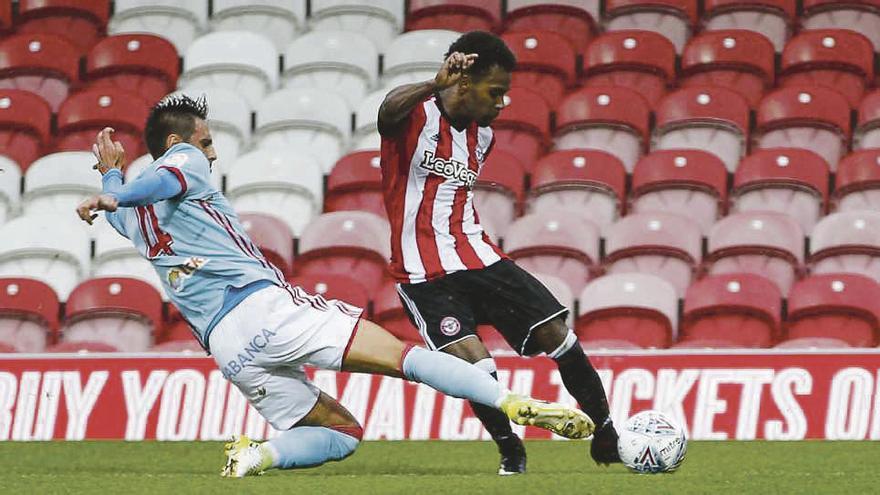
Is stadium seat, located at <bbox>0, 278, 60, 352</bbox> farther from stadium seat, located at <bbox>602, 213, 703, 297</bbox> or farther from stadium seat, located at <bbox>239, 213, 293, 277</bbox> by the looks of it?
stadium seat, located at <bbox>602, 213, 703, 297</bbox>

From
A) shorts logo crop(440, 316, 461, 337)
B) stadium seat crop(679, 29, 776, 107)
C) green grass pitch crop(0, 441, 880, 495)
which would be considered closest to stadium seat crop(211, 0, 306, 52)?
stadium seat crop(679, 29, 776, 107)

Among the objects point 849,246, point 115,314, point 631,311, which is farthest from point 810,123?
point 115,314

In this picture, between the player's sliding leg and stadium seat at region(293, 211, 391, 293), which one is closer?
the player's sliding leg

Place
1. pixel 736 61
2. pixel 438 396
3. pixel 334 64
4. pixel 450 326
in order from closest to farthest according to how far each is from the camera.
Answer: pixel 450 326
pixel 438 396
pixel 736 61
pixel 334 64

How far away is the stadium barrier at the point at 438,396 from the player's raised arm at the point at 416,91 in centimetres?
333

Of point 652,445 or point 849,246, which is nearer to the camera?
point 652,445

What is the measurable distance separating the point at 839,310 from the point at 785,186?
4.52ft

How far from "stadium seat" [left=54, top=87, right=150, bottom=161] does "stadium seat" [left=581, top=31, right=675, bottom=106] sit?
3.53 meters

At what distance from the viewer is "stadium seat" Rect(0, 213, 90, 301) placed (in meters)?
11.4

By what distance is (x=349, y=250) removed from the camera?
11086 millimetres

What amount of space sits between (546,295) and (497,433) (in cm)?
62

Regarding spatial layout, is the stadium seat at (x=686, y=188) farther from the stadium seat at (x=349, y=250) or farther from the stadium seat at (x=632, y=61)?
the stadium seat at (x=349, y=250)

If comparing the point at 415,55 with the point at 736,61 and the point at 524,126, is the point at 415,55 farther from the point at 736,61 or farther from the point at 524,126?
the point at 736,61

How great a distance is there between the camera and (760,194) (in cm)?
1123
